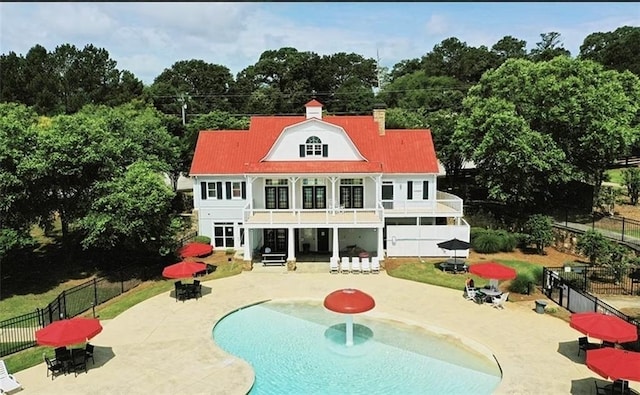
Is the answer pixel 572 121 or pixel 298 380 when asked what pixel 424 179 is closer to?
pixel 572 121

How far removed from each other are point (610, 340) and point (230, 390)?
11.9 m

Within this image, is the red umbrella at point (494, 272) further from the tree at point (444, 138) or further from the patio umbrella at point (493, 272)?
the tree at point (444, 138)

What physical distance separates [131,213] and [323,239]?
1194 centimetres

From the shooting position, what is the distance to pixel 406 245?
30.7m

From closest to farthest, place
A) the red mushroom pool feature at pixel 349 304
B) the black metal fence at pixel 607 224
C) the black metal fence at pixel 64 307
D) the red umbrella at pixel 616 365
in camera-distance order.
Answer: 1. the red umbrella at pixel 616 365
2. the red mushroom pool feature at pixel 349 304
3. the black metal fence at pixel 64 307
4. the black metal fence at pixel 607 224

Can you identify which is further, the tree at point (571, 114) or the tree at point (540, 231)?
the tree at point (571, 114)

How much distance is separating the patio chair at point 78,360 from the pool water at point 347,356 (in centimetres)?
470

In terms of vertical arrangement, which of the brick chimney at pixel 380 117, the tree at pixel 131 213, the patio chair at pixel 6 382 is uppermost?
the brick chimney at pixel 380 117

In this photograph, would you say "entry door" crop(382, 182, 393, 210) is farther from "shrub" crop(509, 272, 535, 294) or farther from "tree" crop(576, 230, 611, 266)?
"tree" crop(576, 230, 611, 266)

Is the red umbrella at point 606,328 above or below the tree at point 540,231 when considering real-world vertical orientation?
below

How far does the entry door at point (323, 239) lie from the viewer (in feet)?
106

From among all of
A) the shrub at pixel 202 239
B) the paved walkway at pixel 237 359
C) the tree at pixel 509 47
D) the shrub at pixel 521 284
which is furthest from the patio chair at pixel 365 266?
the tree at pixel 509 47

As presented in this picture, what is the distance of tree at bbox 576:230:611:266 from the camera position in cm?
2767

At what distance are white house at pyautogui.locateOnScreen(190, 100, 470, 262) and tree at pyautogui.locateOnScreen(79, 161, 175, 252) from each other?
496 centimetres
